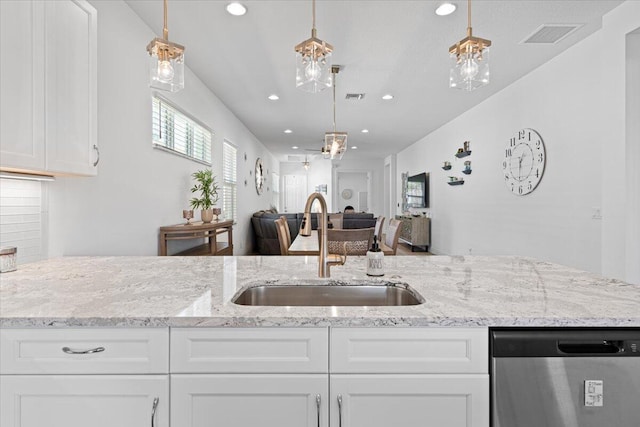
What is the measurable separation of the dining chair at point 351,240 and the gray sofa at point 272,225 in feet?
12.6

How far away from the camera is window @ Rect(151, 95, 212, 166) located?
3.25 m

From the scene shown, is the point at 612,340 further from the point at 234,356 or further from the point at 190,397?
the point at 190,397

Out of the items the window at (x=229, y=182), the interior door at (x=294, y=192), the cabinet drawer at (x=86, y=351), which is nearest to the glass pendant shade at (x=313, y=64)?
the cabinet drawer at (x=86, y=351)

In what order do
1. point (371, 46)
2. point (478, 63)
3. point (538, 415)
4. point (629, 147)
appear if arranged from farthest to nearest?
point (371, 46)
point (629, 147)
point (478, 63)
point (538, 415)

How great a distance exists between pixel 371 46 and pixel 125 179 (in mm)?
2587

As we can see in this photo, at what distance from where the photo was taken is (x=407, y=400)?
96 centimetres

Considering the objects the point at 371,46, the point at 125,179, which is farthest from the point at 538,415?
the point at 371,46

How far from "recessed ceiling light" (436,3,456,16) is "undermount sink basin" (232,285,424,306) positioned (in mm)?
2402

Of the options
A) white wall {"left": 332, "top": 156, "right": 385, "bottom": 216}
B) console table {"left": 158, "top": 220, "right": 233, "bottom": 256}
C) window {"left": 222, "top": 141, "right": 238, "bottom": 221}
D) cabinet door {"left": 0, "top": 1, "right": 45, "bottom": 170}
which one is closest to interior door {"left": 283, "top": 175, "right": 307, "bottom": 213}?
white wall {"left": 332, "top": 156, "right": 385, "bottom": 216}

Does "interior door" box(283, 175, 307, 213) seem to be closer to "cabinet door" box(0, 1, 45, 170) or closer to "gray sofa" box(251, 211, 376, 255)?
"gray sofa" box(251, 211, 376, 255)

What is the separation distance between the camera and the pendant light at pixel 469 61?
5.61ft

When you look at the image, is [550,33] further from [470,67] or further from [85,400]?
[85,400]

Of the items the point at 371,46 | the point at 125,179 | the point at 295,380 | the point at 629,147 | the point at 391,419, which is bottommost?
the point at 391,419

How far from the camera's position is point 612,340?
0.95 metres
